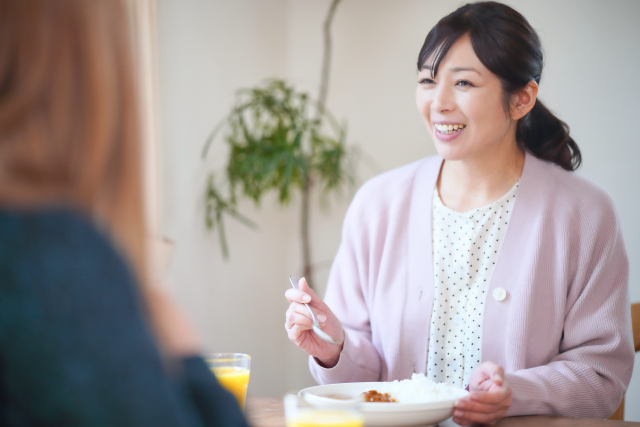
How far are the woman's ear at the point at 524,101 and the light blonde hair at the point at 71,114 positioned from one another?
112cm

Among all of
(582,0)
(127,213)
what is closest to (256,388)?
(582,0)

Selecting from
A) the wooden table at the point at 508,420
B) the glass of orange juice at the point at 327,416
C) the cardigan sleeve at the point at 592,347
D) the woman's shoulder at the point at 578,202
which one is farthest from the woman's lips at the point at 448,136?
the glass of orange juice at the point at 327,416

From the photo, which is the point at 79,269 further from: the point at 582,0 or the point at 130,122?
the point at 582,0

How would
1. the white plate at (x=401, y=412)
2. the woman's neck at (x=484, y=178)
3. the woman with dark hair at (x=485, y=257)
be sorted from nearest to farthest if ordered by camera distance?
the white plate at (x=401, y=412) < the woman with dark hair at (x=485, y=257) < the woman's neck at (x=484, y=178)

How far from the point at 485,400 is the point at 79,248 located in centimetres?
76

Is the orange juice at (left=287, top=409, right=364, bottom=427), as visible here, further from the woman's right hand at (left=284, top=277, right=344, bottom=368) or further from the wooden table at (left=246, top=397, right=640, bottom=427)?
the woman's right hand at (left=284, top=277, right=344, bottom=368)

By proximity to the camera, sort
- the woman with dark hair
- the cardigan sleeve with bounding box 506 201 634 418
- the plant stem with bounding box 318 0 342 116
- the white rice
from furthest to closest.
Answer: the plant stem with bounding box 318 0 342 116
the woman with dark hair
the cardigan sleeve with bounding box 506 201 634 418
the white rice

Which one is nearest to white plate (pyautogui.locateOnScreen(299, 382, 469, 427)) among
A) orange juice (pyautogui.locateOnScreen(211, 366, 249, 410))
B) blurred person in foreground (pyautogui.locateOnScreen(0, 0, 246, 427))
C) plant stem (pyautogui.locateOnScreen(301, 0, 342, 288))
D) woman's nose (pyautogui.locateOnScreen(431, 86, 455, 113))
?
orange juice (pyautogui.locateOnScreen(211, 366, 249, 410))

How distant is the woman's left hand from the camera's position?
91cm

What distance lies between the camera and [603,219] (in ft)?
4.16

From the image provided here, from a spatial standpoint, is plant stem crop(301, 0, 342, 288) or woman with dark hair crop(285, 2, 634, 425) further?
plant stem crop(301, 0, 342, 288)

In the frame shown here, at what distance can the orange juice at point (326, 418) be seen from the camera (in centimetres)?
58

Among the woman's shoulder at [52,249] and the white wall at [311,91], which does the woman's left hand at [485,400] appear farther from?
the white wall at [311,91]

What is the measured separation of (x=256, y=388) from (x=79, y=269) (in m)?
2.60
